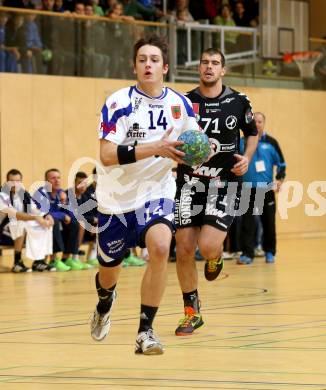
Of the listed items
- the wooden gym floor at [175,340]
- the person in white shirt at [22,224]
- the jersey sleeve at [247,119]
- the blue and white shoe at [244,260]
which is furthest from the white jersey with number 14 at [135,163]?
the blue and white shoe at [244,260]

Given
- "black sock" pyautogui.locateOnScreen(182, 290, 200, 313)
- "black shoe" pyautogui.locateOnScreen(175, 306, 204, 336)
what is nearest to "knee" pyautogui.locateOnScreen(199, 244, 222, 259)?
"black sock" pyautogui.locateOnScreen(182, 290, 200, 313)

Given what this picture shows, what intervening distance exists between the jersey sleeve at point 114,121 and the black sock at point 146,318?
3.85ft

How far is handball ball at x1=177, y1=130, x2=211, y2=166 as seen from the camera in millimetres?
6941

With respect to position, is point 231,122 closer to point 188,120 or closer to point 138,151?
point 188,120

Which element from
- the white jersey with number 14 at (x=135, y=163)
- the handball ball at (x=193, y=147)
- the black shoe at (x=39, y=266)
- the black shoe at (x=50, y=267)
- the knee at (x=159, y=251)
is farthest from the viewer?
the black shoe at (x=50, y=267)

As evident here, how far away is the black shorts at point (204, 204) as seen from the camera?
892 cm

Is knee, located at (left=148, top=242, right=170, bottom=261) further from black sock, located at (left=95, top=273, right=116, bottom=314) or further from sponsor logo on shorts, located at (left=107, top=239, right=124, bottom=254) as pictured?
black sock, located at (left=95, top=273, right=116, bottom=314)

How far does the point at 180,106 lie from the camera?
298 inches

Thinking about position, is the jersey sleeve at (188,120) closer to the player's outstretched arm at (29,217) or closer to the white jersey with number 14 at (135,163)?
the white jersey with number 14 at (135,163)

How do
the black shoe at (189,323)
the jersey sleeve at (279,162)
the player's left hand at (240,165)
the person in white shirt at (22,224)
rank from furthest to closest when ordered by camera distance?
the jersey sleeve at (279,162) < the person in white shirt at (22,224) < the player's left hand at (240,165) < the black shoe at (189,323)

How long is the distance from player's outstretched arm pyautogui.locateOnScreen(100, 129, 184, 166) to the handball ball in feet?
0.20

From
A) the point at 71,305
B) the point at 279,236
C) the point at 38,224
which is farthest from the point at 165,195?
the point at 279,236

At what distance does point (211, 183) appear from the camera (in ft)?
29.7

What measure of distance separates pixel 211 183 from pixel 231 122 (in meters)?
0.65
